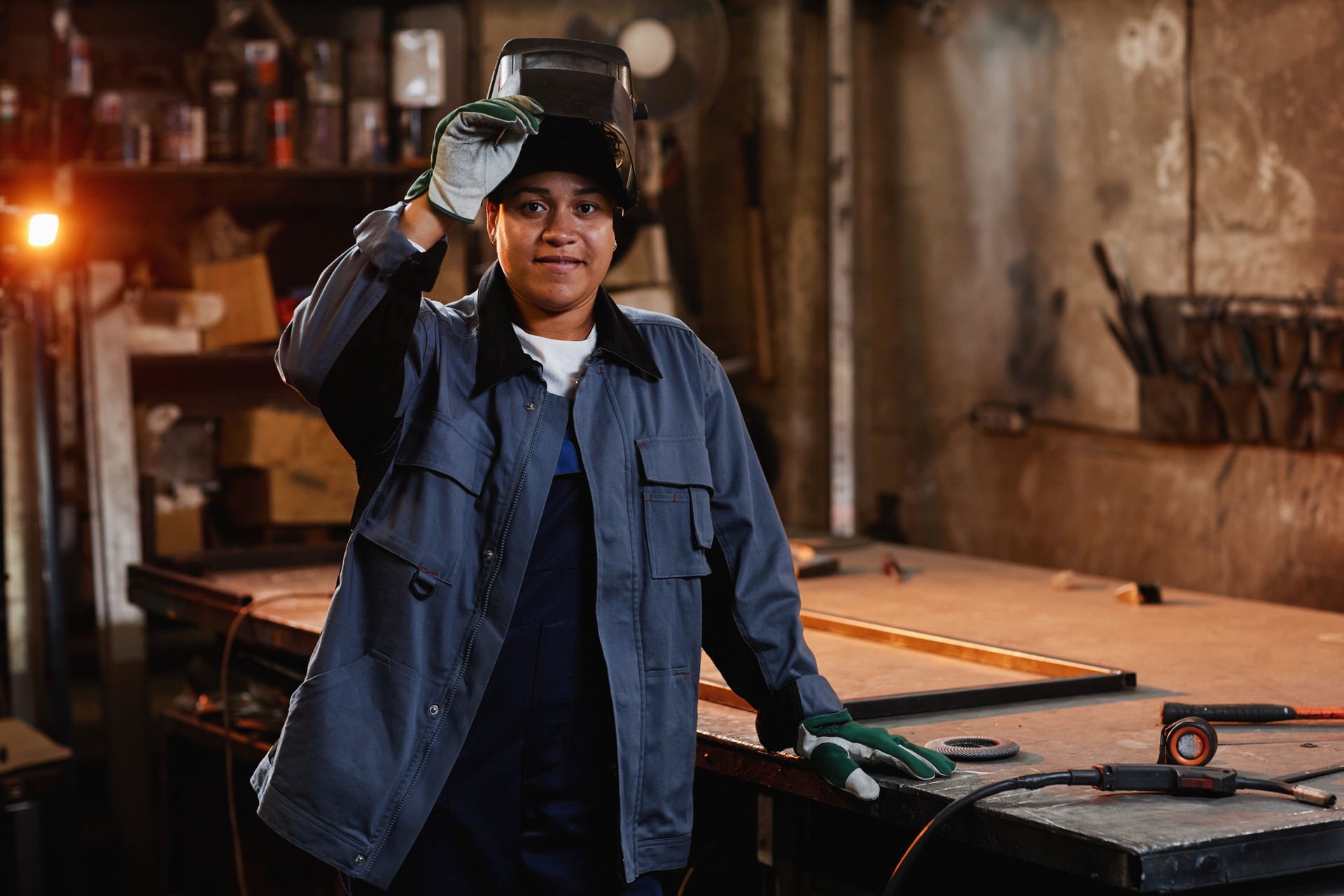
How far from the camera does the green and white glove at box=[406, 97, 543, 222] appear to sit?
153 cm

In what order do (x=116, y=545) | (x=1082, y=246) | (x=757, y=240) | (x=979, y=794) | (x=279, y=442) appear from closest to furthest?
(x=979, y=794), (x=116, y=545), (x=1082, y=246), (x=279, y=442), (x=757, y=240)

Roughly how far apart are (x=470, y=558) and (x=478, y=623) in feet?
0.24

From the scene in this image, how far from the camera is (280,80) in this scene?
4.40 m

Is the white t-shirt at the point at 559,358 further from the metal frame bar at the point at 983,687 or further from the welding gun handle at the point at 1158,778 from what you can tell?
the welding gun handle at the point at 1158,778

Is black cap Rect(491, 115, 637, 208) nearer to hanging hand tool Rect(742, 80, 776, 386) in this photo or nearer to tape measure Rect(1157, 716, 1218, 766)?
tape measure Rect(1157, 716, 1218, 766)

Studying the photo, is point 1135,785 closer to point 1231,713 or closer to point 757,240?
Answer: point 1231,713

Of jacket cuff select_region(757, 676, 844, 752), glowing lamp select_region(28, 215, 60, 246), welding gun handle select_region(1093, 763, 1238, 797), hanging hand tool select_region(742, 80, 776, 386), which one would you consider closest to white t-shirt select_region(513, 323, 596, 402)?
jacket cuff select_region(757, 676, 844, 752)

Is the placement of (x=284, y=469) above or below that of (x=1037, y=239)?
below

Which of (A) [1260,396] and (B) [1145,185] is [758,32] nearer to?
(B) [1145,185]

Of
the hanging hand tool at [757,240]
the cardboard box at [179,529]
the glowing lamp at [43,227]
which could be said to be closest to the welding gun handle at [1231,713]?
the glowing lamp at [43,227]

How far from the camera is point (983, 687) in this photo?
2.06 meters

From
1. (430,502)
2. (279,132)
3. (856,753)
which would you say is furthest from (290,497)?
(856,753)

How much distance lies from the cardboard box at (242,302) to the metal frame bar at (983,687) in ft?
8.20

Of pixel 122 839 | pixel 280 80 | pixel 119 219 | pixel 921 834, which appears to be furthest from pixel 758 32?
pixel 921 834
